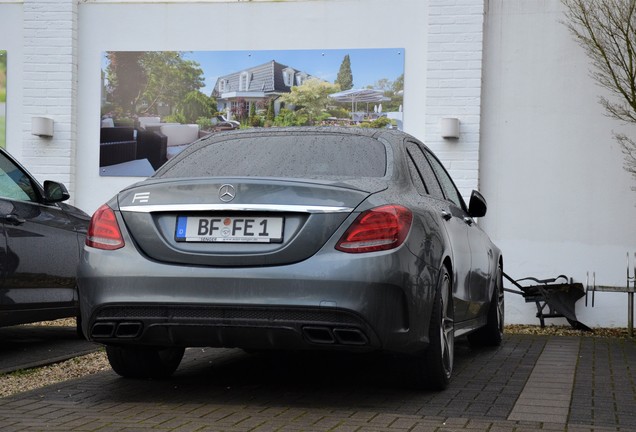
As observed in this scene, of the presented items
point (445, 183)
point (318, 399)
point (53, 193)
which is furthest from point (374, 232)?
point (53, 193)

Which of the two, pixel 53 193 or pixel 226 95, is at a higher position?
pixel 226 95

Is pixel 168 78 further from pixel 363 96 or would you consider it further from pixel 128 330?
pixel 128 330

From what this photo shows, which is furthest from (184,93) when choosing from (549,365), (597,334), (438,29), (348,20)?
(549,365)

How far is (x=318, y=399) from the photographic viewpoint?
5.52 m

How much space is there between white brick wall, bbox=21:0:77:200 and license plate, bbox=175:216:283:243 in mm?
7669

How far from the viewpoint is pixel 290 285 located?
193 inches

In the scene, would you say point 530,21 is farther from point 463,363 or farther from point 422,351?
point 422,351

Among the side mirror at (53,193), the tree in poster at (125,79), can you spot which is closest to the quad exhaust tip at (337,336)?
the side mirror at (53,193)

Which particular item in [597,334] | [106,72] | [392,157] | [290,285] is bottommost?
[597,334]

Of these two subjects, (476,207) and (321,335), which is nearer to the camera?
(321,335)

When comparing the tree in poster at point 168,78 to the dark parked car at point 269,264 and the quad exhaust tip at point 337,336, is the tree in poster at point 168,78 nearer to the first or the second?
the dark parked car at point 269,264

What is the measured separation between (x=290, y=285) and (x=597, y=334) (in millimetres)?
6907

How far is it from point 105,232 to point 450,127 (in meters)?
6.78

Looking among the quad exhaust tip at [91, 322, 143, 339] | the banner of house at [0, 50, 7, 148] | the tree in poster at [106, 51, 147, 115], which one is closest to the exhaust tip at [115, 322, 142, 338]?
the quad exhaust tip at [91, 322, 143, 339]
